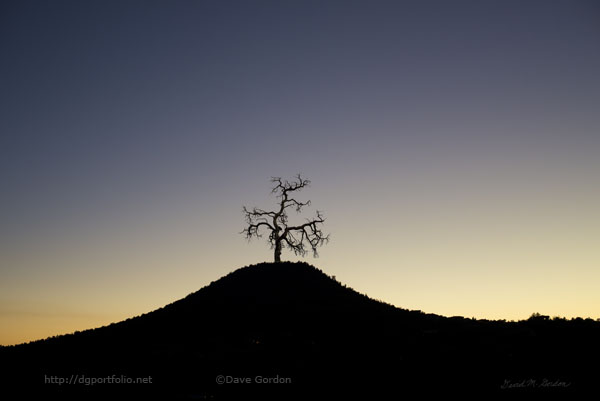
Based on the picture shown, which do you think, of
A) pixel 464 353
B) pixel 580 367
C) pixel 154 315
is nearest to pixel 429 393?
pixel 464 353

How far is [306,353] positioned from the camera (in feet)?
86.5

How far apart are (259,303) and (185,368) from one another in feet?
45.7

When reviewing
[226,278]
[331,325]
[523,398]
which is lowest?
[523,398]

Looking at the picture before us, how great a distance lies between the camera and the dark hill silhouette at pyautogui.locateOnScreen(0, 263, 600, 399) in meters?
21.4

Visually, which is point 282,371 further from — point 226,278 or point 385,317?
point 226,278

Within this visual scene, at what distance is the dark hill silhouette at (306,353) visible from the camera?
21422 mm

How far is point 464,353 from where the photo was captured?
87.6 feet
